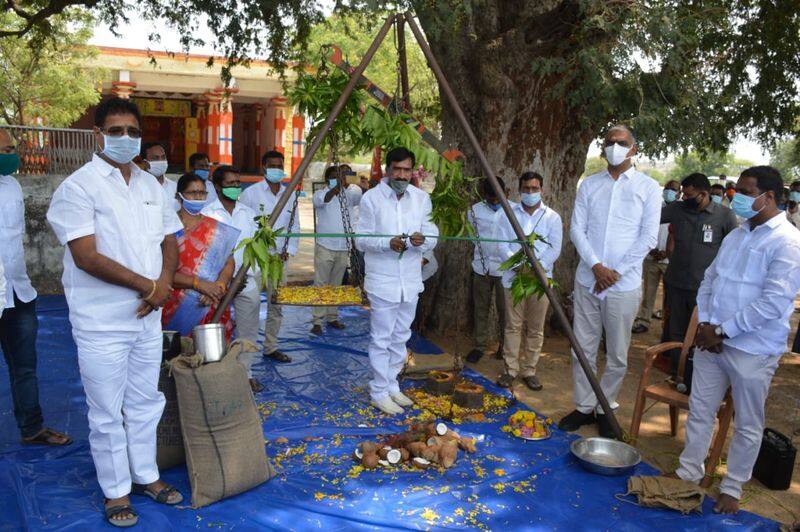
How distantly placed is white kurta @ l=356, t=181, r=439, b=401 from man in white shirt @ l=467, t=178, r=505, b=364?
1372 millimetres

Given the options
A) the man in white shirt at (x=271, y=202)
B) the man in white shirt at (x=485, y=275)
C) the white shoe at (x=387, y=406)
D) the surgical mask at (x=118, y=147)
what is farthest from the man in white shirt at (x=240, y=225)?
the man in white shirt at (x=485, y=275)

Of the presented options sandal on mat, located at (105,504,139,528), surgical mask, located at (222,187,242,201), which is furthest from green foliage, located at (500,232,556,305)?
sandal on mat, located at (105,504,139,528)

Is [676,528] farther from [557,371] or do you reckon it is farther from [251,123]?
[251,123]

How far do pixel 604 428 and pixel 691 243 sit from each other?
2542 mm

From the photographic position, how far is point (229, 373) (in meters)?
3.98

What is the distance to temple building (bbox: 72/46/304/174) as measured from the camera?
2117 centimetres

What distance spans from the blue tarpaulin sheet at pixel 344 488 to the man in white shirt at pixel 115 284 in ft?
1.46

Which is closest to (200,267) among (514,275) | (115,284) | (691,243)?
(115,284)

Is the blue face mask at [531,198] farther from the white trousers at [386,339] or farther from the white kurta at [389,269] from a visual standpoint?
the white trousers at [386,339]

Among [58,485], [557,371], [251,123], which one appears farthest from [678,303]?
[251,123]

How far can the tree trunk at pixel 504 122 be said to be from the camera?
7.33m

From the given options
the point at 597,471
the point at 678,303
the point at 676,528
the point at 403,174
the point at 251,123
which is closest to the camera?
the point at 676,528

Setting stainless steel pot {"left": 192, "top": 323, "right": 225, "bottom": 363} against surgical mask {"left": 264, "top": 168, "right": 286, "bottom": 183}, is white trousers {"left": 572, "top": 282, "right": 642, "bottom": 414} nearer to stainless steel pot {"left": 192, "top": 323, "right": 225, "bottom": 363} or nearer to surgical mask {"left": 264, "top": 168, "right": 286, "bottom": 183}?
stainless steel pot {"left": 192, "top": 323, "right": 225, "bottom": 363}

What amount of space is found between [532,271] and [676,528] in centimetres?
228
